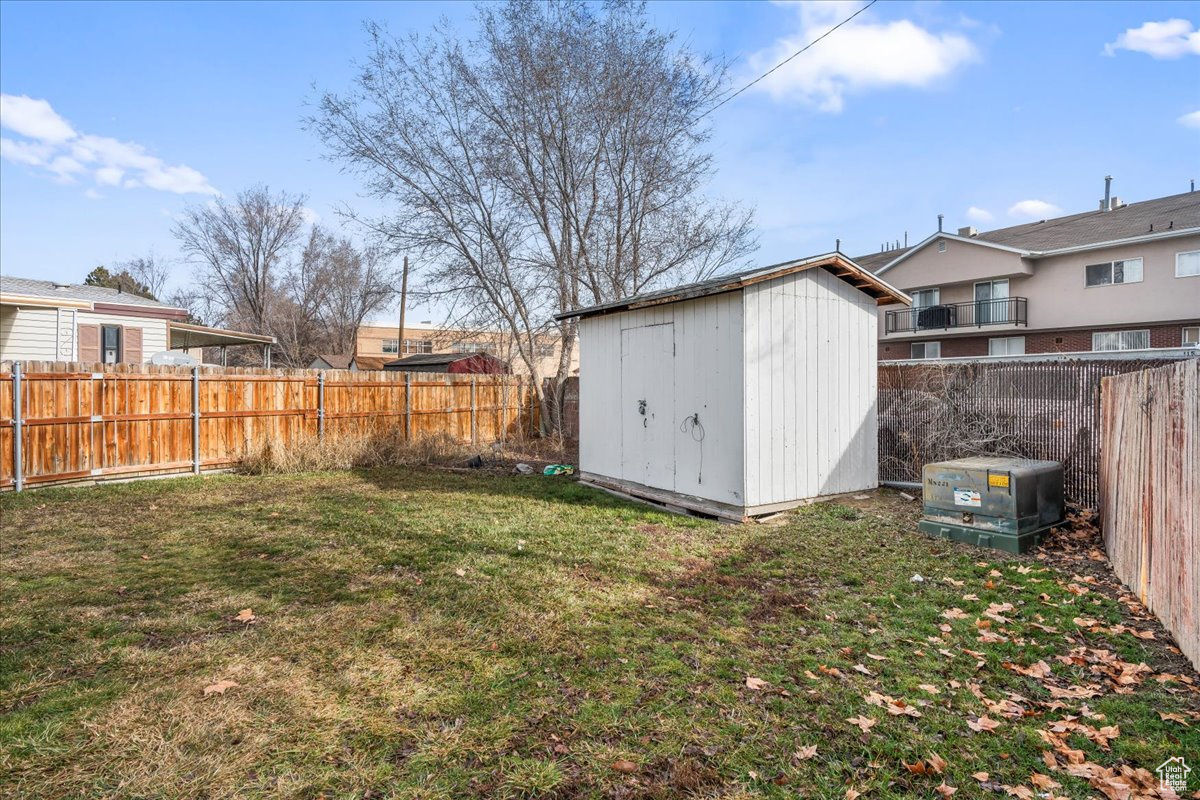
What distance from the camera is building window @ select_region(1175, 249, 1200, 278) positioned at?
60.9 ft

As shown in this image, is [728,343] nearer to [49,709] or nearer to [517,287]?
[49,709]

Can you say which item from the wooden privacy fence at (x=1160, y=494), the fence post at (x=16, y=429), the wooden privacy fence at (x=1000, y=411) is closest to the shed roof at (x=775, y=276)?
the wooden privacy fence at (x=1000, y=411)

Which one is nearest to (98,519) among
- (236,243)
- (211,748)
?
(211,748)

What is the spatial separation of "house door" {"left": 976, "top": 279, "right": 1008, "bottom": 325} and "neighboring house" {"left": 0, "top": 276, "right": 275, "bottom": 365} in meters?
25.6

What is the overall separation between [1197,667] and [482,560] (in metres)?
4.79

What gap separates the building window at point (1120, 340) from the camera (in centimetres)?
2042

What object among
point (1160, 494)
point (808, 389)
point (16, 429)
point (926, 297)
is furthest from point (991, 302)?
point (16, 429)

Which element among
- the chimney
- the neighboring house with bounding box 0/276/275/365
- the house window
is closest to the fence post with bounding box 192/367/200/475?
the neighboring house with bounding box 0/276/275/365

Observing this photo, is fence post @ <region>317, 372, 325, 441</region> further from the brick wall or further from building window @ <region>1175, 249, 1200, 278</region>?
building window @ <region>1175, 249, 1200, 278</region>

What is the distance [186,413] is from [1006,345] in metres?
27.0

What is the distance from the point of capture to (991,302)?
23.2 metres

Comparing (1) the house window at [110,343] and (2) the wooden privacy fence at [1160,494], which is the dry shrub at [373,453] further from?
(2) the wooden privacy fence at [1160,494]

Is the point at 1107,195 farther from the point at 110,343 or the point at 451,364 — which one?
the point at 110,343

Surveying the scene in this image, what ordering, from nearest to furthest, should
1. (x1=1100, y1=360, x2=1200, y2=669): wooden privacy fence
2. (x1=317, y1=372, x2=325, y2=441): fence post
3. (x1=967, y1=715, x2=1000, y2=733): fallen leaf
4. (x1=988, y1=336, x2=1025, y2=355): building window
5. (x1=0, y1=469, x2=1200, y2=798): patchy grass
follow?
(x1=0, y1=469, x2=1200, y2=798): patchy grass → (x1=967, y1=715, x2=1000, y2=733): fallen leaf → (x1=1100, y1=360, x2=1200, y2=669): wooden privacy fence → (x1=317, y1=372, x2=325, y2=441): fence post → (x1=988, y1=336, x2=1025, y2=355): building window
